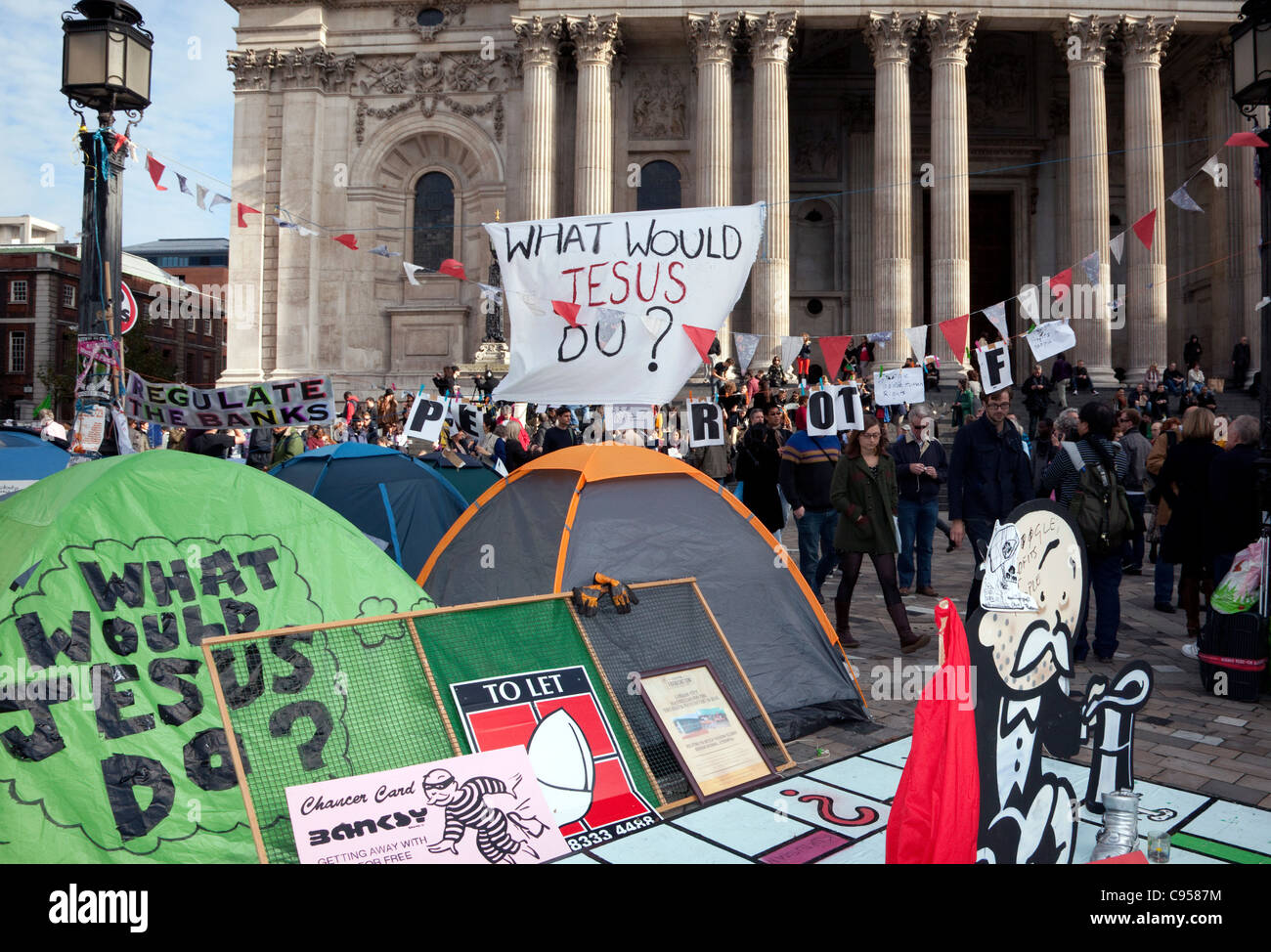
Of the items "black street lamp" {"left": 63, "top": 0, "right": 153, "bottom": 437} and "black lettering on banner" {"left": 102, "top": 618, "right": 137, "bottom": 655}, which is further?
"black street lamp" {"left": 63, "top": 0, "right": 153, "bottom": 437}

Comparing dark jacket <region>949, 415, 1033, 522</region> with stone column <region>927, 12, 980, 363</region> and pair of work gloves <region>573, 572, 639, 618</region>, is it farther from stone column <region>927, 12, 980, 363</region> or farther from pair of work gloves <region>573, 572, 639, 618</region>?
stone column <region>927, 12, 980, 363</region>

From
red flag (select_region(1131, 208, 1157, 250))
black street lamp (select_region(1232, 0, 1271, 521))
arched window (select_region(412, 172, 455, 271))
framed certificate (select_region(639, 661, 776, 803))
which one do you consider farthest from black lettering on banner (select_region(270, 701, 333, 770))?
arched window (select_region(412, 172, 455, 271))

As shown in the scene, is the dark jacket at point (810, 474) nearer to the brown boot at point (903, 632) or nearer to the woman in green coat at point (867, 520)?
the woman in green coat at point (867, 520)

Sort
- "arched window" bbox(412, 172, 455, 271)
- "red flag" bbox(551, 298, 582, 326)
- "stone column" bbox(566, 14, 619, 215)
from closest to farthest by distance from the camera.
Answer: "red flag" bbox(551, 298, 582, 326)
"stone column" bbox(566, 14, 619, 215)
"arched window" bbox(412, 172, 455, 271)

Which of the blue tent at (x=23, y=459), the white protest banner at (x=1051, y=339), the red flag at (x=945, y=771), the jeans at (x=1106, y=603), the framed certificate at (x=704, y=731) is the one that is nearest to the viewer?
the red flag at (x=945, y=771)

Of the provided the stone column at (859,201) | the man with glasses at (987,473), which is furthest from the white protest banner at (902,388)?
the stone column at (859,201)

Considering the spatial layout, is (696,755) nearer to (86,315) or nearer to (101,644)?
(101,644)

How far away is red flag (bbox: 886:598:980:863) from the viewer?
2.99 meters

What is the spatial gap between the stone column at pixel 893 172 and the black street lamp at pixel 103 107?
20.6 meters

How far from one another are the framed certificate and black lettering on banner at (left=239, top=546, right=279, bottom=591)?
1.90 meters

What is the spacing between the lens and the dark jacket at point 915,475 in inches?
387

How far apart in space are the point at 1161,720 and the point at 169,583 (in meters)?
5.85

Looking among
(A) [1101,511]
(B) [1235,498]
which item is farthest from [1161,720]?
(B) [1235,498]
